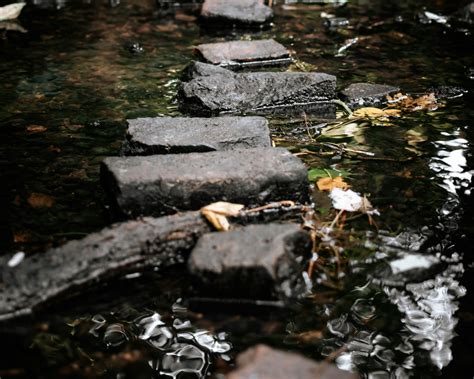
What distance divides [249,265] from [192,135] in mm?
1221

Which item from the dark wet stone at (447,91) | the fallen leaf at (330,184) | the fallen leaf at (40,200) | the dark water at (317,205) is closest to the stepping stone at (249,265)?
the dark water at (317,205)

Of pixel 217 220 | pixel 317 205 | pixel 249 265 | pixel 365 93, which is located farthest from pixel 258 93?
pixel 249 265

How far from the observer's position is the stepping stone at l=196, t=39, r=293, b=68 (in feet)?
16.3

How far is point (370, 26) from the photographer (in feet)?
20.1

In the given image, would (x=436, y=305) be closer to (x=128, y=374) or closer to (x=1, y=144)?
(x=128, y=374)

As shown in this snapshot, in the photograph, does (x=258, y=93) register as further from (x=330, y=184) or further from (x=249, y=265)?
(x=249, y=265)

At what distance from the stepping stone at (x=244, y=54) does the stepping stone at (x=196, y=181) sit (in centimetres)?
237

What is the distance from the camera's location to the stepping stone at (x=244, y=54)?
16.3 ft

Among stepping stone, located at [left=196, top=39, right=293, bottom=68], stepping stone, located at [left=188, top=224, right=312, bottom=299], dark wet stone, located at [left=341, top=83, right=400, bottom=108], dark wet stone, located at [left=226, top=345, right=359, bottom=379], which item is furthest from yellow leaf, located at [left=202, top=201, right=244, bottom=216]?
stepping stone, located at [left=196, top=39, right=293, bottom=68]

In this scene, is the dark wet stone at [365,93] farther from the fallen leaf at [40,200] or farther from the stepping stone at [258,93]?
the fallen leaf at [40,200]

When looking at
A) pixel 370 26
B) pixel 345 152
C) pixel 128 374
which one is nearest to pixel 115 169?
pixel 128 374

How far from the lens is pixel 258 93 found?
4008 mm

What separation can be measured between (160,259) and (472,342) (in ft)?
4.20

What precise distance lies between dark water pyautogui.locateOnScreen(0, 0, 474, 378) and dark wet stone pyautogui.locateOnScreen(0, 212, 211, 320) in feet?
0.23
